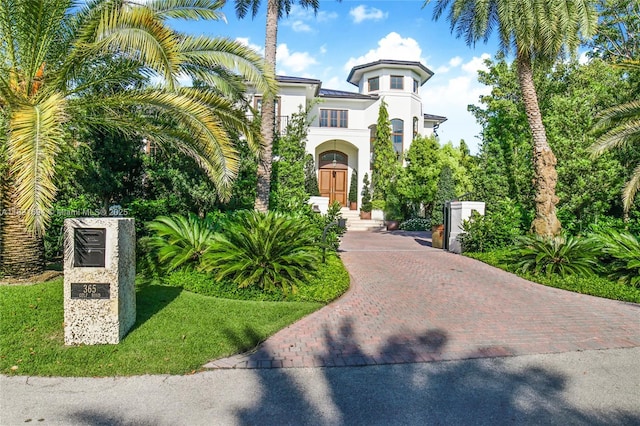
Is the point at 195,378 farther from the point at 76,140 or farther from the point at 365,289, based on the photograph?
the point at 76,140

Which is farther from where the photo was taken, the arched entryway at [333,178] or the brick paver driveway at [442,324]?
the arched entryway at [333,178]

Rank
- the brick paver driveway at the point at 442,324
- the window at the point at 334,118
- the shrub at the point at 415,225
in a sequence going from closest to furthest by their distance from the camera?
1. the brick paver driveway at the point at 442,324
2. the shrub at the point at 415,225
3. the window at the point at 334,118

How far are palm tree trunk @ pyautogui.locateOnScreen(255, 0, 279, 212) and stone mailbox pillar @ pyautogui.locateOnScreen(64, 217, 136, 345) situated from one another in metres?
6.40

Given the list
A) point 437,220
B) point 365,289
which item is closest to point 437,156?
point 437,220

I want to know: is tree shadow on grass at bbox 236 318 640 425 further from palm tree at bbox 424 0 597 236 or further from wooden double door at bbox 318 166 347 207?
wooden double door at bbox 318 166 347 207

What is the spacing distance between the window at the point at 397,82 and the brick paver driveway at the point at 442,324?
2107cm

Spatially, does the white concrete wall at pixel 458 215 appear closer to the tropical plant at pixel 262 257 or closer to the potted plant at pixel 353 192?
the tropical plant at pixel 262 257

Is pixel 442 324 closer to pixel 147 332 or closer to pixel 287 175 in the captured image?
pixel 147 332

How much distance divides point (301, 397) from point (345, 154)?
80.8 feet

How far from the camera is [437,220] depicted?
20.5 metres

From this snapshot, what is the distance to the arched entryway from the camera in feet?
90.1

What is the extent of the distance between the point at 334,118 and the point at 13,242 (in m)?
22.8

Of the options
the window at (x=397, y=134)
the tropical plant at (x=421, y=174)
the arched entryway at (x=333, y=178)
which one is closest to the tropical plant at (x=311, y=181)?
the arched entryway at (x=333, y=178)

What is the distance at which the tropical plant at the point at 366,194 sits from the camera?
2504 centimetres
